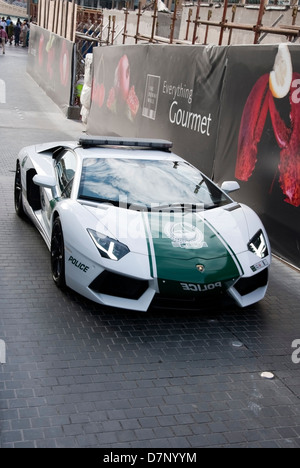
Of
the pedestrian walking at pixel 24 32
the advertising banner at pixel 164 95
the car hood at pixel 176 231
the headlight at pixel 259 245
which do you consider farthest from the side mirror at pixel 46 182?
the pedestrian walking at pixel 24 32

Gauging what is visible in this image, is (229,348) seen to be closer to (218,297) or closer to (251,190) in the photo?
(218,297)

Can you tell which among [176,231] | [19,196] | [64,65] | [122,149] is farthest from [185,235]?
[64,65]

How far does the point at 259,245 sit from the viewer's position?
18.3 feet

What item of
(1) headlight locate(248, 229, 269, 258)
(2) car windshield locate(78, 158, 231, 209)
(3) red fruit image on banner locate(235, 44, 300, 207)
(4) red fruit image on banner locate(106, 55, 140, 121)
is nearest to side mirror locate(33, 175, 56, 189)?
(2) car windshield locate(78, 158, 231, 209)

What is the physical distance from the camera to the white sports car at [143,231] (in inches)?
196

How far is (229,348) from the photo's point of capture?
16.0 feet

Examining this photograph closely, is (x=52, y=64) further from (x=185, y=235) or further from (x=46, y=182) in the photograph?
(x=185, y=235)

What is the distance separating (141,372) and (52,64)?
2056 cm

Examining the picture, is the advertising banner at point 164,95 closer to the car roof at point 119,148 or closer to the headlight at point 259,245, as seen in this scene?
the car roof at point 119,148

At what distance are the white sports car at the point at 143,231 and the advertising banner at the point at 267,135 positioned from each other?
1059 millimetres

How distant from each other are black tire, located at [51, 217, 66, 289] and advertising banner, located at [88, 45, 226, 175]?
4107mm

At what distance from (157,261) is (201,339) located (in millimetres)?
751

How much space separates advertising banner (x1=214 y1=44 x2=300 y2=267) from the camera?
7020 millimetres

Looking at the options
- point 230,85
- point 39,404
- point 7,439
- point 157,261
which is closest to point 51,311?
point 157,261
